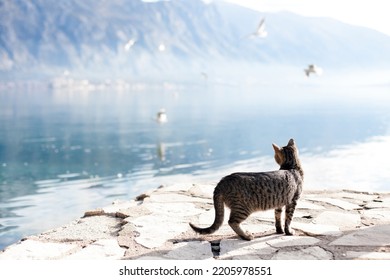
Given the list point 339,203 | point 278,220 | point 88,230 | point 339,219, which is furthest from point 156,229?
point 339,203

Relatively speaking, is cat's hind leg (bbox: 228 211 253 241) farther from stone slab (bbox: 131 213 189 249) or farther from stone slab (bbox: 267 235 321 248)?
stone slab (bbox: 131 213 189 249)

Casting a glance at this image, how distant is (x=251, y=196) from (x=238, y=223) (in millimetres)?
236

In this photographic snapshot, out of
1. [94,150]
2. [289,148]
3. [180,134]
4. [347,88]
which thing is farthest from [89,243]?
[347,88]

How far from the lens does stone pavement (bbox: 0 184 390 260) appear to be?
3.64m

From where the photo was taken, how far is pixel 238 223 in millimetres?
3850

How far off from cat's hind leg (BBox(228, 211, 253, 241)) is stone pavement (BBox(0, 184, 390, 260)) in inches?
1.8

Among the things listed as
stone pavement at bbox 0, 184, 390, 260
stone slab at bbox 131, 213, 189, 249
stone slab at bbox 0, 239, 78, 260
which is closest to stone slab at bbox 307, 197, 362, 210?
stone pavement at bbox 0, 184, 390, 260

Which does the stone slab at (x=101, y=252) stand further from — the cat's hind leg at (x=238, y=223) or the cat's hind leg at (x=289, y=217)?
the cat's hind leg at (x=289, y=217)

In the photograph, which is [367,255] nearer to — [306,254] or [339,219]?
[306,254]

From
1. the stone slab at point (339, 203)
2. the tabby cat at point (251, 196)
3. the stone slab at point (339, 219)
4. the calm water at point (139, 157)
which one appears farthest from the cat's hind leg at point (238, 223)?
the calm water at point (139, 157)

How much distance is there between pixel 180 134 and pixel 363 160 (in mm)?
15850

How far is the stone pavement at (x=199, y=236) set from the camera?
3.64 metres

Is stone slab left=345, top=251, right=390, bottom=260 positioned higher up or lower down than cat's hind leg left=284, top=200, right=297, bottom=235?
lower down

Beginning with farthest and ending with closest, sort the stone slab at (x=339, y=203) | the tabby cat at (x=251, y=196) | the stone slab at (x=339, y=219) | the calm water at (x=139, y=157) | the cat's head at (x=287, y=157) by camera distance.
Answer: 1. the calm water at (x=139, y=157)
2. the stone slab at (x=339, y=203)
3. the stone slab at (x=339, y=219)
4. the cat's head at (x=287, y=157)
5. the tabby cat at (x=251, y=196)
